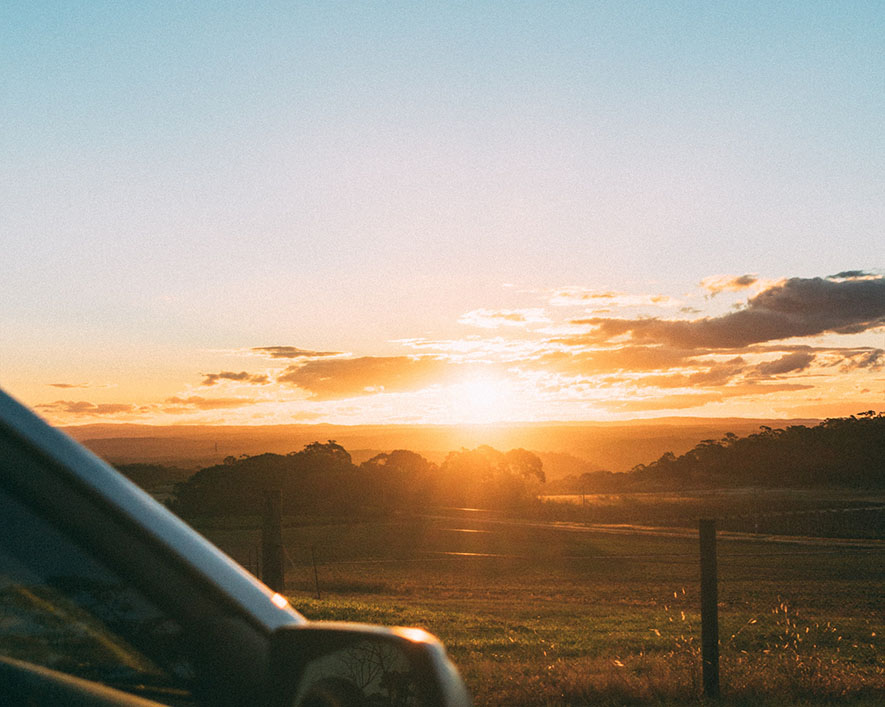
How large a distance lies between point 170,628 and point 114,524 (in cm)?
16

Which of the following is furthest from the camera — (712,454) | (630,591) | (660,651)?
(712,454)

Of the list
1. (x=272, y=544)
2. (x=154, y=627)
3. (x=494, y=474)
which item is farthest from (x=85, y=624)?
(x=494, y=474)

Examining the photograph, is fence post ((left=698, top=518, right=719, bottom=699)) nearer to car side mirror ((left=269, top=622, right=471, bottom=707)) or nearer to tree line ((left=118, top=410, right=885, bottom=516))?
car side mirror ((left=269, top=622, right=471, bottom=707))

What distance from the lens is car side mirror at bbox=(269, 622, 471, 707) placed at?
106 centimetres

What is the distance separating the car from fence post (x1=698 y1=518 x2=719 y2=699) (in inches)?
275

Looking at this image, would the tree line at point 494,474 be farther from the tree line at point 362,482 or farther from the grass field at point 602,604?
the grass field at point 602,604

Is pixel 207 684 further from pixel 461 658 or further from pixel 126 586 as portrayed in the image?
pixel 461 658

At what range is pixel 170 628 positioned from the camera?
43.1 inches

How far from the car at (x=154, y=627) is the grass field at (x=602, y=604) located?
22.1ft

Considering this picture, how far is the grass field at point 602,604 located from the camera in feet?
25.7

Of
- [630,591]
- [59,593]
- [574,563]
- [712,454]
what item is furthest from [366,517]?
[59,593]

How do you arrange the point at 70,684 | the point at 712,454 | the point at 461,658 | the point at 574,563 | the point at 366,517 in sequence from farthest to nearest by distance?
the point at 712,454, the point at 366,517, the point at 574,563, the point at 461,658, the point at 70,684

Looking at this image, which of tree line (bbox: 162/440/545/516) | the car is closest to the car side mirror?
the car

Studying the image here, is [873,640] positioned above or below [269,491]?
below
